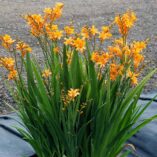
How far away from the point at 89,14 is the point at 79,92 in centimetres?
555

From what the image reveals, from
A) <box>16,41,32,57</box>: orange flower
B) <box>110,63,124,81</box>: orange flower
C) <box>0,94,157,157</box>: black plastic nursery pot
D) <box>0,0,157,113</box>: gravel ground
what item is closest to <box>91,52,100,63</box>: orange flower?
<box>110,63,124,81</box>: orange flower

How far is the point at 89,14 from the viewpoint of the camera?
7.41m

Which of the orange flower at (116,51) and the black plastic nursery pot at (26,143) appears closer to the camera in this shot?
the orange flower at (116,51)

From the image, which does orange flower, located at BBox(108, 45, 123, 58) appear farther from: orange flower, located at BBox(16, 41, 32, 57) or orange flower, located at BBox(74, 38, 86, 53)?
orange flower, located at BBox(16, 41, 32, 57)

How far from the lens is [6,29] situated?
6.44 meters

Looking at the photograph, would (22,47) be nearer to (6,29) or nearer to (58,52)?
(58,52)

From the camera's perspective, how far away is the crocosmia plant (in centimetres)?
196

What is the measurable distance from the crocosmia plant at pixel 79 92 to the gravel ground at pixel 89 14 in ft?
10.0

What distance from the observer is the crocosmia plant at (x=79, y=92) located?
1958mm

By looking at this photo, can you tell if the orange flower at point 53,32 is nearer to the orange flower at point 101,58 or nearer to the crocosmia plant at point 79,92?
the crocosmia plant at point 79,92

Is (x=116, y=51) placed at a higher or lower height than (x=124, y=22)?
lower

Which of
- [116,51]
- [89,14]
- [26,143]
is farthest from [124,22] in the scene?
[89,14]

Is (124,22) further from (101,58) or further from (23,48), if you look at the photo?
(23,48)

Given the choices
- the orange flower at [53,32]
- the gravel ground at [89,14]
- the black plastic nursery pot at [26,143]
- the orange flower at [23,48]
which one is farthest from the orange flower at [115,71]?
the gravel ground at [89,14]
